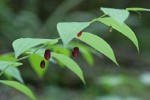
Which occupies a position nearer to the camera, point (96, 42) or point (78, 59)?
point (96, 42)

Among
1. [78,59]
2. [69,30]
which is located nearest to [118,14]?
[69,30]

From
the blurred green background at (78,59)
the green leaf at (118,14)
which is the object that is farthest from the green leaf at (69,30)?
the blurred green background at (78,59)

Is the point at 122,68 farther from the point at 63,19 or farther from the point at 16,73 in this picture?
the point at 16,73

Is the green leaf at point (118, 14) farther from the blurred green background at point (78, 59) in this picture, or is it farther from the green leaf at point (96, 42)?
the blurred green background at point (78, 59)

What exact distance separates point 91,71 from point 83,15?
3.59 feet

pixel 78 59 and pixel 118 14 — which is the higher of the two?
pixel 78 59

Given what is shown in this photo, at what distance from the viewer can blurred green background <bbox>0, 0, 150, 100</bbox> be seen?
10.3 feet

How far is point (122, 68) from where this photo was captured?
3990mm

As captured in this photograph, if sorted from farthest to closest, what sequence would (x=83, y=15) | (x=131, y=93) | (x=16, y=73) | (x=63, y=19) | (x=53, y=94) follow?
(x=83, y=15) < (x=63, y=19) < (x=53, y=94) < (x=131, y=93) < (x=16, y=73)

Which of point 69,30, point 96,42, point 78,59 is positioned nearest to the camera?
point 69,30

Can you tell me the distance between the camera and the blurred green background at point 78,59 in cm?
315

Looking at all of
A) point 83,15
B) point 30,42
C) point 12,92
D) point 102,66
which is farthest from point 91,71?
point 30,42

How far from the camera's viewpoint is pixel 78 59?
3.96 meters

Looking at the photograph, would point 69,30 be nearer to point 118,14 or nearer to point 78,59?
point 118,14
